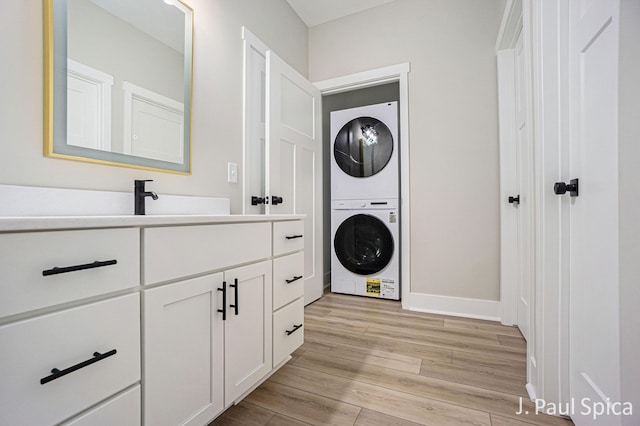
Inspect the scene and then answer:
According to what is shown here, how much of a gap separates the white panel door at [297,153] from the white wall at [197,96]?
0.24 meters

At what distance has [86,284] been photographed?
Result: 66 cm

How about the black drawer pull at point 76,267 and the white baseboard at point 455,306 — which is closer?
the black drawer pull at point 76,267

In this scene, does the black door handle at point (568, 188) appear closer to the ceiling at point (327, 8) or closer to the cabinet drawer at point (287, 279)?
the cabinet drawer at point (287, 279)

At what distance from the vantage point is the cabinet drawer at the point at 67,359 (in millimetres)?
543

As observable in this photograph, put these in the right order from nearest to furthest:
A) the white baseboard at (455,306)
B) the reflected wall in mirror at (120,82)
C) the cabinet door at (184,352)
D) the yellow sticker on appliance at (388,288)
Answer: the cabinet door at (184,352) → the reflected wall in mirror at (120,82) → the white baseboard at (455,306) → the yellow sticker on appliance at (388,288)

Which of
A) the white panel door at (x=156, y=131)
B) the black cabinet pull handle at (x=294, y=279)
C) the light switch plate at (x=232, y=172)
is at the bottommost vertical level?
the black cabinet pull handle at (x=294, y=279)

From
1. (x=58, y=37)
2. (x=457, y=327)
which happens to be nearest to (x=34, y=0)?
(x=58, y=37)

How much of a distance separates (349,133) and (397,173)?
680 millimetres

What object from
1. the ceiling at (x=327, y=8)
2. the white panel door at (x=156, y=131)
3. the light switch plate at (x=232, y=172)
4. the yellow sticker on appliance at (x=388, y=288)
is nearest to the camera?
the white panel door at (x=156, y=131)

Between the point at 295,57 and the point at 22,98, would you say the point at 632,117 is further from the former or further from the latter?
the point at 295,57

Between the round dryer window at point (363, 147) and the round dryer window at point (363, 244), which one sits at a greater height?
the round dryer window at point (363, 147)

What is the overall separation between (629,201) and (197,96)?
186 cm

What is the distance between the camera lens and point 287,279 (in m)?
1.45

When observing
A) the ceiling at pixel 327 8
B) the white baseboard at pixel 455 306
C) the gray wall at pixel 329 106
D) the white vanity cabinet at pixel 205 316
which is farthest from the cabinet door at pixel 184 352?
the ceiling at pixel 327 8
